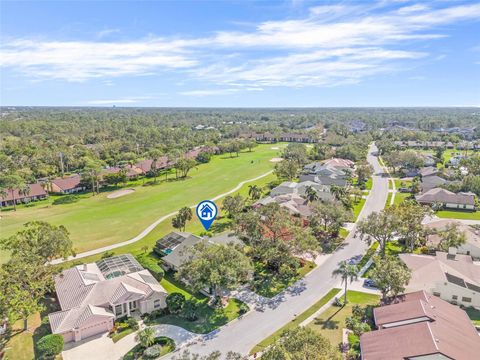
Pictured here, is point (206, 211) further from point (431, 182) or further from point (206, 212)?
point (431, 182)

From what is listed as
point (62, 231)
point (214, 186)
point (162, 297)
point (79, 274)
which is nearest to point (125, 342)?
point (162, 297)

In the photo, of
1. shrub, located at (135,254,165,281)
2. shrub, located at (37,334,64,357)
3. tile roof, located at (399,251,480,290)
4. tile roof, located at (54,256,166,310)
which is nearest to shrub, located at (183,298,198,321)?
tile roof, located at (54,256,166,310)

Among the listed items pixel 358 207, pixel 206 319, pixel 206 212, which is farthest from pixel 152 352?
pixel 358 207

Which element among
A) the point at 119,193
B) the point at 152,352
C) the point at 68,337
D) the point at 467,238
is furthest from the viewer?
the point at 119,193

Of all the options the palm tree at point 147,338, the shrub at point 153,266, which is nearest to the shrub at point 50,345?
the palm tree at point 147,338

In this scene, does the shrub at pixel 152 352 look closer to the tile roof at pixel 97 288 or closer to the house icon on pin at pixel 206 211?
the tile roof at pixel 97 288

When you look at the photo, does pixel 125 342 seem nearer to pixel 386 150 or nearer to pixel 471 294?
pixel 471 294
